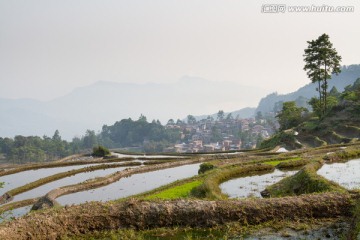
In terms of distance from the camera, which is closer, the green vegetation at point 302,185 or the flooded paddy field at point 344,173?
the green vegetation at point 302,185

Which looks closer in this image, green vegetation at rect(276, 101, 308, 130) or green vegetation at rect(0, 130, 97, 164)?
green vegetation at rect(276, 101, 308, 130)

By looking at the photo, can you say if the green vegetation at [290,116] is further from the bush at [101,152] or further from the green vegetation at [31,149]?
the green vegetation at [31,149]

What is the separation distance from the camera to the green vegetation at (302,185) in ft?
64.7

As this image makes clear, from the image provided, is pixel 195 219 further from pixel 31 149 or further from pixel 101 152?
pixel 31 149

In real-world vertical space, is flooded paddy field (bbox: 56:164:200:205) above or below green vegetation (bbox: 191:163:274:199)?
below

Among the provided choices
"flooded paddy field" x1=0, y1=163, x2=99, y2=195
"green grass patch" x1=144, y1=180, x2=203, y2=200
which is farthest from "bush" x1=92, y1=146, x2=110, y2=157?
"green grass patch" x1=144, y1=180, x2=203, y2=200

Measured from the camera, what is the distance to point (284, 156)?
37.4 m

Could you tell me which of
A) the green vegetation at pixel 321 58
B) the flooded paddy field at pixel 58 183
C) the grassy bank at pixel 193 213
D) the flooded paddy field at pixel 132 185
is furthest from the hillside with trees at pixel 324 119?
the grassy bank at pixel 193 213

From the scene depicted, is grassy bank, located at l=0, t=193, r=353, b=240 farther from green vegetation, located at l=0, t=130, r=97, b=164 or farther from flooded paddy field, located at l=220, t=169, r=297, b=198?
green vegetation, located at l=0, t=130, r=97, b=164

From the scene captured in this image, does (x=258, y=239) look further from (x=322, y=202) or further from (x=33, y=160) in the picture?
(x=33, y=160)

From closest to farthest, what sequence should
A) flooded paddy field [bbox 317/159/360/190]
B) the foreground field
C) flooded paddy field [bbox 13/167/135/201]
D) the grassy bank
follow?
the foreground field, the grassy bank, flooded paddy field [bbox 317/159/360/190], flooded paddy field [bbox 13/167/135/201]

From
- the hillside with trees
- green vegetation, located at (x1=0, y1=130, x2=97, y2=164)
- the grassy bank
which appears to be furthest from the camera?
green vegetation, located at (x1=0, y1=130, x2=97, y2=164)

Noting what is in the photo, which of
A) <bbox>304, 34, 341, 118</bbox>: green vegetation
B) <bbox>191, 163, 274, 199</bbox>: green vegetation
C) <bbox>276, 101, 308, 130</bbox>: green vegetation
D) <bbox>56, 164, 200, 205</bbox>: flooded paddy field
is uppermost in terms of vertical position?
<bbox>304, 34, 341, 118</bbox>: green vegetation

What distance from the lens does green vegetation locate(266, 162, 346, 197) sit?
1973cm
